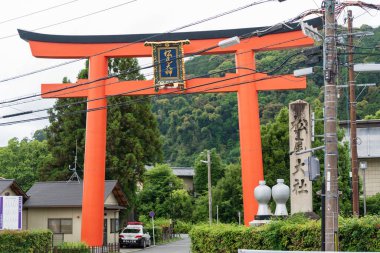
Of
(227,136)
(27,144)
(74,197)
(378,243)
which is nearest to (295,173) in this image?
(378,243)

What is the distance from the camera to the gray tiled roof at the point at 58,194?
123 feet

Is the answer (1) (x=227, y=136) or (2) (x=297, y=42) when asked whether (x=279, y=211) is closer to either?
(2) (x=297, y=42)

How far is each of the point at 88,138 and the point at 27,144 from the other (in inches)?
1614

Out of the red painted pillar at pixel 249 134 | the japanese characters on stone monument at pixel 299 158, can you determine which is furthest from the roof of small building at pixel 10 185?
the japanese characters on stone monument at pixel 299 158

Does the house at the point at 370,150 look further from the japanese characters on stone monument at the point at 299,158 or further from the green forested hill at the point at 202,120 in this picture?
the green forested hill at the point at 202,120

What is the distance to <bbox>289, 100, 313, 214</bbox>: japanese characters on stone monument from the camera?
80.8 feet

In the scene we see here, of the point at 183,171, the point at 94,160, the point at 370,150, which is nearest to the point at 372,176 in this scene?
the point at 370,150

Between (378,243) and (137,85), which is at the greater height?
(137,85)

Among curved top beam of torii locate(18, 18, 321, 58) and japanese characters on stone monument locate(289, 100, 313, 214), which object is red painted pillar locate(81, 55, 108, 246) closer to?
curved top beam of torii locate(18, 18, 321, 58)

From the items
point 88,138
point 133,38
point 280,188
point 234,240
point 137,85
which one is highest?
point 133,38

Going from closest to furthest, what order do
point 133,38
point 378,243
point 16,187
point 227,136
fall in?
point 378,243
point 133,38
point 16,187
point 227,136

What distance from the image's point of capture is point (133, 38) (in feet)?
94.6

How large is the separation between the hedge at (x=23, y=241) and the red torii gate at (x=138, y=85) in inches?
78.1

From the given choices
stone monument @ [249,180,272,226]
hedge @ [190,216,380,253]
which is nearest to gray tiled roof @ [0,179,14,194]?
hedge @ [190,216,380,253]
